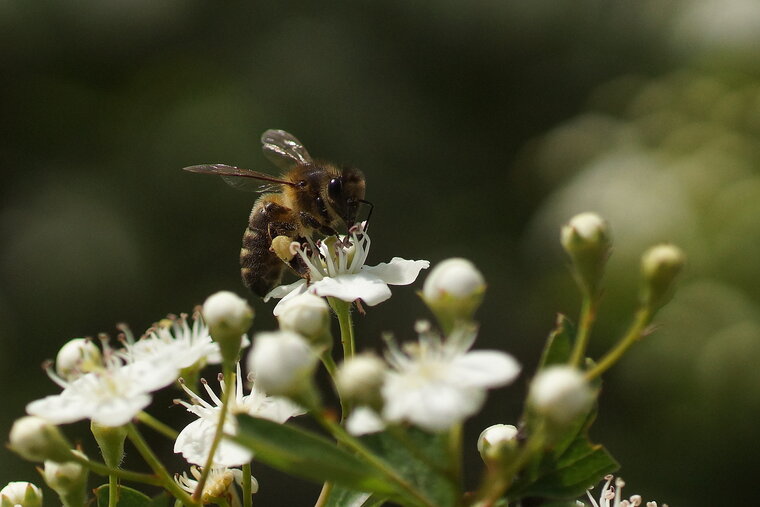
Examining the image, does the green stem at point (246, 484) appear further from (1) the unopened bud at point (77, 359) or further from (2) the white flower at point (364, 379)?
(2) the white flower at point (364, 379)

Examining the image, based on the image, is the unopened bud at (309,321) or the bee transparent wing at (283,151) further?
the bee transparent wing at (283,151)

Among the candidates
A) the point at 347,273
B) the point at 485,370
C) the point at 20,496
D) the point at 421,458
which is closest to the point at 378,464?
the point at 421,458

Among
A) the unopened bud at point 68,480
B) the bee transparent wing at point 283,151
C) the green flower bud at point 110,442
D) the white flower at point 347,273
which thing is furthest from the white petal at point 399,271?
the bee transparent wing at point 283,151

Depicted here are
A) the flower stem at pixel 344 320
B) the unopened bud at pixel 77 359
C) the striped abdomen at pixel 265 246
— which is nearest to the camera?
the unopened bud at pixel 77 359

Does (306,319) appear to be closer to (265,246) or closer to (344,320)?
(344,320)

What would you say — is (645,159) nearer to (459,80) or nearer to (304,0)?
(459,80)

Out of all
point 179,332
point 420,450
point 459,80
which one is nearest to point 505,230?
point 459,80

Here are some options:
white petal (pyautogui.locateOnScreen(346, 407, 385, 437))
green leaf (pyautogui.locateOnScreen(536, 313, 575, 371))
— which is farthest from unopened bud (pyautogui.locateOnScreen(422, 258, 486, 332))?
white petal (pyautogui.locateOnScreen(346, 407, 385, 437))

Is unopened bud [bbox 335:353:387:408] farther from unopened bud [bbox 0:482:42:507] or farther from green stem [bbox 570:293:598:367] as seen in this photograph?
unopened bud [bbox 0:482:42:507]

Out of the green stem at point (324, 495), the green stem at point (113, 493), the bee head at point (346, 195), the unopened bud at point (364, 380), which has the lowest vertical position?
the green stem at point (113, 493)
